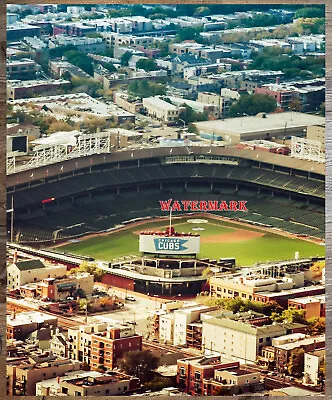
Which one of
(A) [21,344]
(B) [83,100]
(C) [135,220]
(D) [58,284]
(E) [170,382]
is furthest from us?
(B) [83,100]

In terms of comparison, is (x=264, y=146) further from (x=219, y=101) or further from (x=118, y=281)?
(x=118, y=281)

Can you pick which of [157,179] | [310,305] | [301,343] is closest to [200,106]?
[157,179]

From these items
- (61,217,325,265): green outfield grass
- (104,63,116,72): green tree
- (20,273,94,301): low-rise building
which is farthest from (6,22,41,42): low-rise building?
(20,273,94,301): low-rise building

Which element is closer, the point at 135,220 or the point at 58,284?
the point at 135,220

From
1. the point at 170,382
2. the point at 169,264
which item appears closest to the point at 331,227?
the point at 170,382

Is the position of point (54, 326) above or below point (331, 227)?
below

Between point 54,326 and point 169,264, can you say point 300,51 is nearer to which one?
point 169,264
